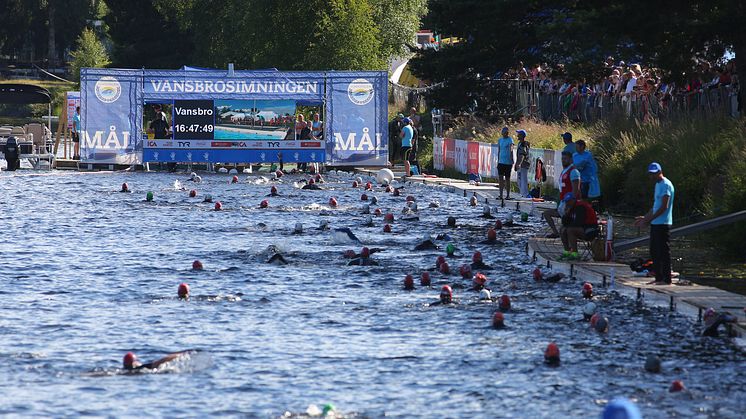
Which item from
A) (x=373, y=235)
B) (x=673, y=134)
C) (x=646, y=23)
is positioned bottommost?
(x=373, y=235)

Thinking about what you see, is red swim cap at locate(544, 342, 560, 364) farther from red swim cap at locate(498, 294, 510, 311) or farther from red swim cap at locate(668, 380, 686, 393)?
red swim cap at locate(498, 294, 510, 311)

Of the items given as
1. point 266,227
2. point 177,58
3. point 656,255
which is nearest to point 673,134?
point 266,227

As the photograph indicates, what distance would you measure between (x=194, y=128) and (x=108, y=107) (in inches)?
130

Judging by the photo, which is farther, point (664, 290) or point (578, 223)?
point (578, 223)

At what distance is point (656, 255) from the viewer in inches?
730

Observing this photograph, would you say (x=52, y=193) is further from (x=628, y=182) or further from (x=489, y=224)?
(x=628, y=182)

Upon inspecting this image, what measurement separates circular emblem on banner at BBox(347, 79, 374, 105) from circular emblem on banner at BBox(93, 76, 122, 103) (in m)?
8.77

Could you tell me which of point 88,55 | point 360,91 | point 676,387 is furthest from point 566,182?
point 88,55

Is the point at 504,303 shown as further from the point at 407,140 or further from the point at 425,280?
the point at 407,140

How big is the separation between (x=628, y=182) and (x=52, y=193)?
1735cm

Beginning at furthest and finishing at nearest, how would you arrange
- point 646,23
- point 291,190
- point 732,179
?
point 291,190
point 646,23
point 732,179

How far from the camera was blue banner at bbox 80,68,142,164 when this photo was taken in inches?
1838

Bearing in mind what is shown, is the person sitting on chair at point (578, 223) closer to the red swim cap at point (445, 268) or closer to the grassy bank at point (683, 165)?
the red swim cap at point (445, 268)

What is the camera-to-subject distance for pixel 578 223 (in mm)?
21438
